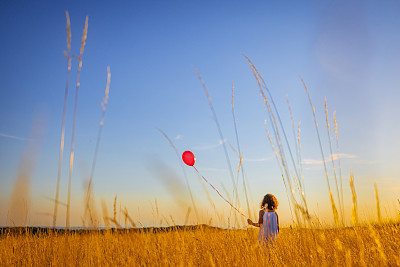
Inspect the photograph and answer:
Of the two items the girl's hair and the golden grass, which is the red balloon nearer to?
the golden grass

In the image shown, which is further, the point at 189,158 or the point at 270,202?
the point at 270,202

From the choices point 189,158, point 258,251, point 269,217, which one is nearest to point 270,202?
point 269,217

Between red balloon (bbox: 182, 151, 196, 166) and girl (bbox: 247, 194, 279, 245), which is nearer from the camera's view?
red balloon (bbox: 182, 151, 196, 166)

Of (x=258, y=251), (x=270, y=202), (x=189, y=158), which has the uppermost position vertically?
(x=189, y=158)

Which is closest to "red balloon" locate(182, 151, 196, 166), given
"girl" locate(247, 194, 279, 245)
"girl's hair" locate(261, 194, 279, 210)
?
"girl" locate(247, 194, 279, 245)

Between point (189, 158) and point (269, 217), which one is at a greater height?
point (189, 158)

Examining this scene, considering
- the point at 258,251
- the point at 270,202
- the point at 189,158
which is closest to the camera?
the point at 258,251

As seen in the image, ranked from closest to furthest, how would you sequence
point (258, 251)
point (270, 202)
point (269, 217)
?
point (258, 251) → point (269, 217) → point (270, 202)

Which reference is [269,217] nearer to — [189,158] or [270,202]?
[270,202]

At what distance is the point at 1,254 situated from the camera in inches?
139

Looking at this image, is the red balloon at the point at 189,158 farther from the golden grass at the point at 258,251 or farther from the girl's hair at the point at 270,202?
the girl's hair at the point at 270,202

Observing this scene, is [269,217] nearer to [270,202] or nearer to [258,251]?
[270,202]

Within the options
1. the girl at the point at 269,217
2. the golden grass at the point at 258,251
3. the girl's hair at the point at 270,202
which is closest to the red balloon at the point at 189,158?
the golden grass at the point at 258,251

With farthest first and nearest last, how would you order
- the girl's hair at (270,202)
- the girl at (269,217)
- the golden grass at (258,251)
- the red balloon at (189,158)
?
the girl's hair at (270,202) < the girl at (269,217) < the red balloon at (189,158) < the golden grass at (258,251)
